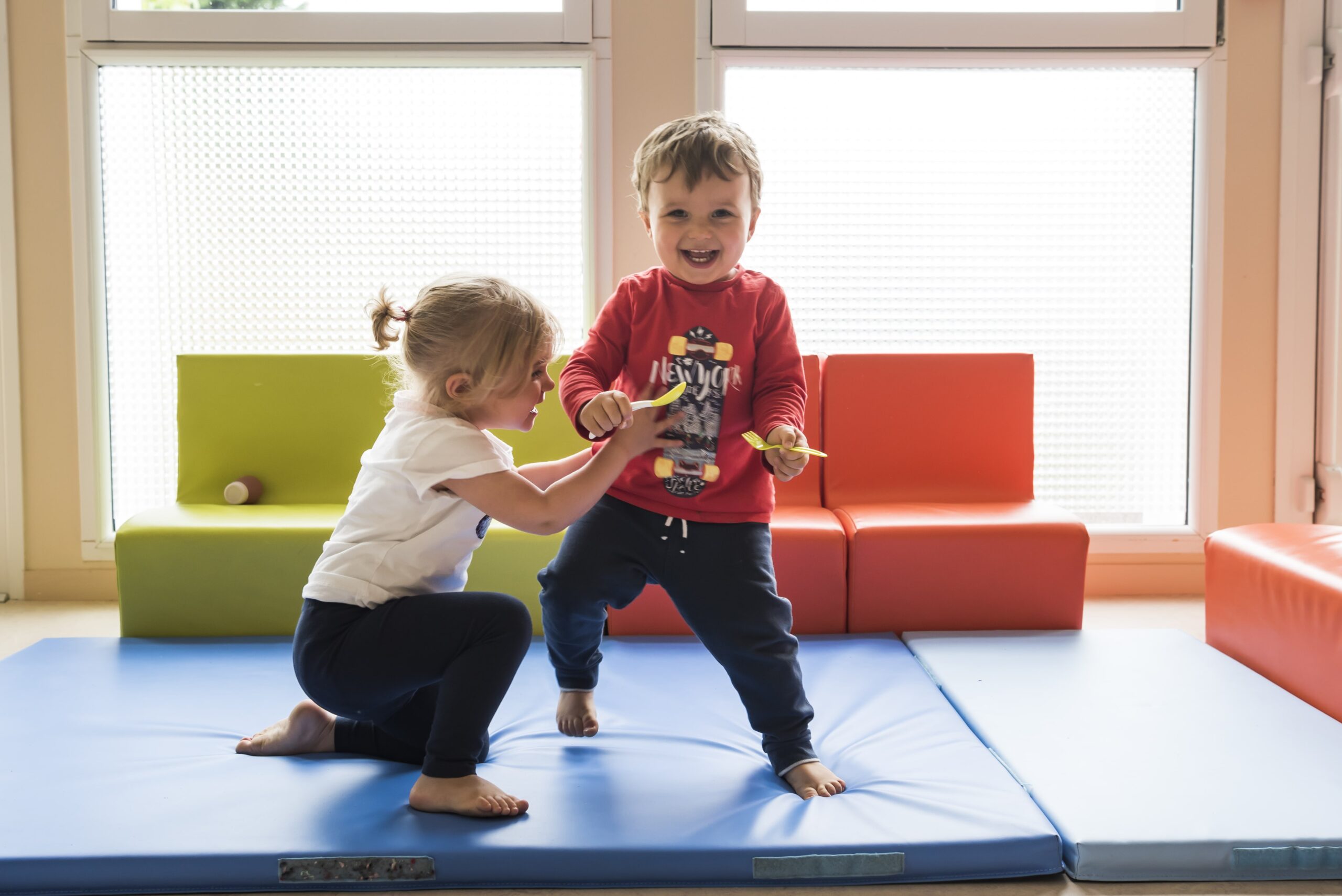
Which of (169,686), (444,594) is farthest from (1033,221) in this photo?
(169,686)

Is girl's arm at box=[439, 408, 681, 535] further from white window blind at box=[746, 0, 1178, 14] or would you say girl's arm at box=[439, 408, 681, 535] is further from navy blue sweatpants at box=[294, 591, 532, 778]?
white window blind at box=[746, 0, 1178, 14]

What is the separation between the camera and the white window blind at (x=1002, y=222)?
3.19m

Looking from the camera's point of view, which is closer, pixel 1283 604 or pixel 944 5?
pixel 1283 604

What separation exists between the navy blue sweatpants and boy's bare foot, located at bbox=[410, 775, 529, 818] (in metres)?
0.02

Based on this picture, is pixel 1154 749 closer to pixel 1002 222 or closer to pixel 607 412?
pixel 607 412

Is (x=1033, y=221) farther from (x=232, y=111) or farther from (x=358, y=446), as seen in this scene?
(x=232, y=111)

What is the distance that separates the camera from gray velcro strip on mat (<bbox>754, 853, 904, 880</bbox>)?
1340 mm

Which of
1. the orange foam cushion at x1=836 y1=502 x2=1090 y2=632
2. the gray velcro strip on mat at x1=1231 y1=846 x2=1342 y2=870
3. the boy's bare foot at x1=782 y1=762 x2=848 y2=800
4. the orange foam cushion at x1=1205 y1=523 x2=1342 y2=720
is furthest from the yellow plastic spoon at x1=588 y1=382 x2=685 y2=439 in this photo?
the orange foam cushion at x1=1205 y1=523 x2=1342 y2=720

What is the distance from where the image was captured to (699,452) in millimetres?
1728

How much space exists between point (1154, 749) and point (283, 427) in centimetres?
225

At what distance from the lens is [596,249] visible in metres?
3.14

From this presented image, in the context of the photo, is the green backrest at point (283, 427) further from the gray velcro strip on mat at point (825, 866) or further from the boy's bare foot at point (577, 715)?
the gray velcro strip on mat at point (825, 866)

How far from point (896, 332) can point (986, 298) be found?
1.03 feet

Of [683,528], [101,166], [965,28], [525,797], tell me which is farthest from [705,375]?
[101,166]
